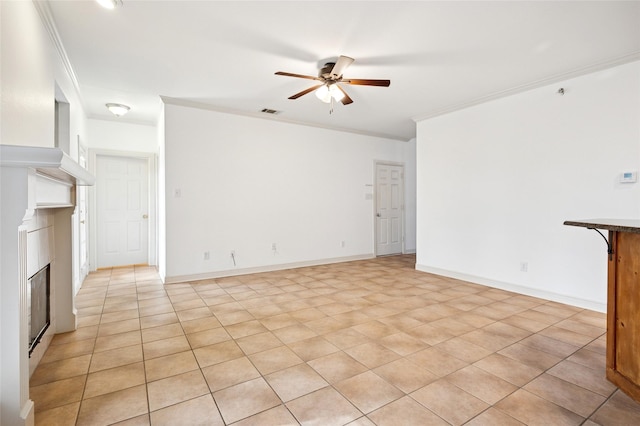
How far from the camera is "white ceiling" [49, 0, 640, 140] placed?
246 centimetres

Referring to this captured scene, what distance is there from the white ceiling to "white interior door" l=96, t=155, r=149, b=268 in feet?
5.52

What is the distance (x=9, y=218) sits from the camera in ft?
4.33

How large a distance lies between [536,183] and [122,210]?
264 inches

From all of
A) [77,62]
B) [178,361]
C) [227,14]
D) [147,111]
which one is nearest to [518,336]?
[178,361]

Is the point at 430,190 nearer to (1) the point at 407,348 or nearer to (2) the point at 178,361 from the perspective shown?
(1) the point at 407,348

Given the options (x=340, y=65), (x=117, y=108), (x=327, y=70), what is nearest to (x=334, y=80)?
(x=327, y=70)

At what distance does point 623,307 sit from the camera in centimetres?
186

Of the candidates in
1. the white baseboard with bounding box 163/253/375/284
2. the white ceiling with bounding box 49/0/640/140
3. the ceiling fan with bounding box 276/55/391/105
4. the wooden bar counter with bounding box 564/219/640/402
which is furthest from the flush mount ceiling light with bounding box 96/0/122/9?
the wooden bar counter with bounding box 564/219/640/402

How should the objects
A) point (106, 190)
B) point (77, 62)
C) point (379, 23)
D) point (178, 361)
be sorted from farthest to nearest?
point (106, 190), point (77, 62), point (379, 23), point (178, 361)

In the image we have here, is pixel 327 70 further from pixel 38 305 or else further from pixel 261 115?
pixel 38 305

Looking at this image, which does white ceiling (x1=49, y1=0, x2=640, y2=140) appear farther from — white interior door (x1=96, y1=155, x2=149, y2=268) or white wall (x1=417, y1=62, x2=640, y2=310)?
white interior door (x1=96, y1=155, x2=149, y2=268)

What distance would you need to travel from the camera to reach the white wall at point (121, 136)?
5.42 meters

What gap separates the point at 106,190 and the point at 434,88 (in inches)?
228

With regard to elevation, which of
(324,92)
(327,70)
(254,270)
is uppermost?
(327,70)
